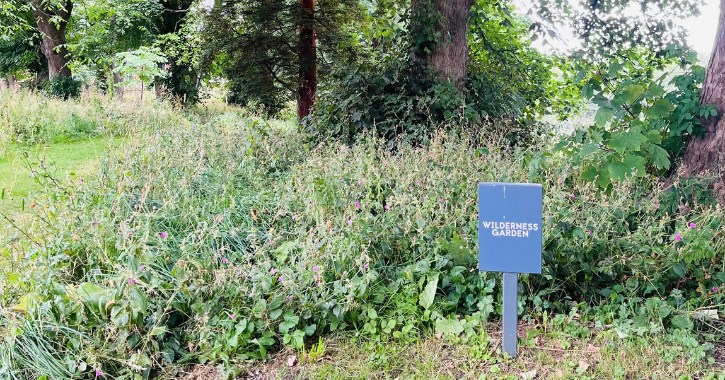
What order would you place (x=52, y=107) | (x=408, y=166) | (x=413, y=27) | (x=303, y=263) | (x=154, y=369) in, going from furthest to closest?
(x=52, y=107) < (x=413, y=27) < (x=408, y=166) < (x=303, y=263) < (x=154, y=369)

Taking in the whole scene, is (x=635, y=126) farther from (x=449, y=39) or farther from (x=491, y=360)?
(x=449, y=39)

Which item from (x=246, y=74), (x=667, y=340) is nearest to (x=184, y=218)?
(x=667, y=340)

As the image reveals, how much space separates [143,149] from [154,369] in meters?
3.64

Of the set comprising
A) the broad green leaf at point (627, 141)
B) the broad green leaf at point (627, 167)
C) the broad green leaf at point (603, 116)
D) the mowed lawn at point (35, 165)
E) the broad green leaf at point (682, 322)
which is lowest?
the broad green leaf at point (682, 322)

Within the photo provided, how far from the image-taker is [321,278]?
2992 millimetres

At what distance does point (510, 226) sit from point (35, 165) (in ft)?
12.7

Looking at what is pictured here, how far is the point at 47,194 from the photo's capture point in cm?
415

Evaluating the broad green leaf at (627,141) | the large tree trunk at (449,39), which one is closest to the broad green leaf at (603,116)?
the broad green leaf at (627,141)

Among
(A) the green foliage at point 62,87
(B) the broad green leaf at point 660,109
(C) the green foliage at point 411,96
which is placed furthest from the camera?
(A) the green foliage at point 62,87

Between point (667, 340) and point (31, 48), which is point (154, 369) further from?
point (31, 48)

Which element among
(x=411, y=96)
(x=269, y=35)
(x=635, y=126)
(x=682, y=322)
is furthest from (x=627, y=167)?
(x=269, y=35)

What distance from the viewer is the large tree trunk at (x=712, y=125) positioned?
13.6ft

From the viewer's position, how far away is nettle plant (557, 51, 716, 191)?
11.5ft

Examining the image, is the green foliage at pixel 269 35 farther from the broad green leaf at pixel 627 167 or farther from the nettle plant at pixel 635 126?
the broad green leaf at pixel 627 167
